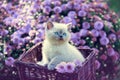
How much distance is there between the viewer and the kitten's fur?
322cm

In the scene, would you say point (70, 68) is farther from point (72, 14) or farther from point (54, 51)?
point (72, 14)

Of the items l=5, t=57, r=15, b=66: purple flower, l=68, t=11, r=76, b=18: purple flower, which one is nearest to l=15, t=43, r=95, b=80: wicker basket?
l=5, t=57, r=15, b=66: purple flower

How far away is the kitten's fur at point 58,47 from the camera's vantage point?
322 cm

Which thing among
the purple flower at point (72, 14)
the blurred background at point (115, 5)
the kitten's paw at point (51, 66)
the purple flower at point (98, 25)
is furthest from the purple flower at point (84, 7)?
the blurred background at point (115, 5)

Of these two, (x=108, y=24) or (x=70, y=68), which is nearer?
(x=70, y=68)

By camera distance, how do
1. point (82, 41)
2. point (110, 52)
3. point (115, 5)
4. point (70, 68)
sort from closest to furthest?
point (70, 68)
point (82, 41)
point (110, 52)
point (115, 5)

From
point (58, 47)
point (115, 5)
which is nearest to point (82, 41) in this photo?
point (58, 47)

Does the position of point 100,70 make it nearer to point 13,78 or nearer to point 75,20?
point 75,20

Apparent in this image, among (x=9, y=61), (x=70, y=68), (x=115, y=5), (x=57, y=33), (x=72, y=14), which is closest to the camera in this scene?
(x=70, y=68)

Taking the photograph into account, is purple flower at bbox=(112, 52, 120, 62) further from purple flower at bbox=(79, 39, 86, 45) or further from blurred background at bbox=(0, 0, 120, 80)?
purple flower at bbox=(79, 39, 86, 45)

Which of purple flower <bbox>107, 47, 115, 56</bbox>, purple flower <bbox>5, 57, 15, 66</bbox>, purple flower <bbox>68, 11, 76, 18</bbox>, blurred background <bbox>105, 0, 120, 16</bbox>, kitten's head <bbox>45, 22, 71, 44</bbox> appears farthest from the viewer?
blurred background <bbox>105, 0, 120, 16</bbox>

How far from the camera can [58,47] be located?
326 cm

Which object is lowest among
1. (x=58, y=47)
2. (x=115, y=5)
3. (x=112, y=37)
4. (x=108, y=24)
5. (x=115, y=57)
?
(x=115, y=5)

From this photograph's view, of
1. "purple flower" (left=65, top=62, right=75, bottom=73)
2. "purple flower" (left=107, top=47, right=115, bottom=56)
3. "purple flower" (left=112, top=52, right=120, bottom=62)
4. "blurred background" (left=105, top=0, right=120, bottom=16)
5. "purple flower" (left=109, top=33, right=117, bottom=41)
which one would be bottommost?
"blurred background" (left=105, top=0, right=120, bottom=16)
